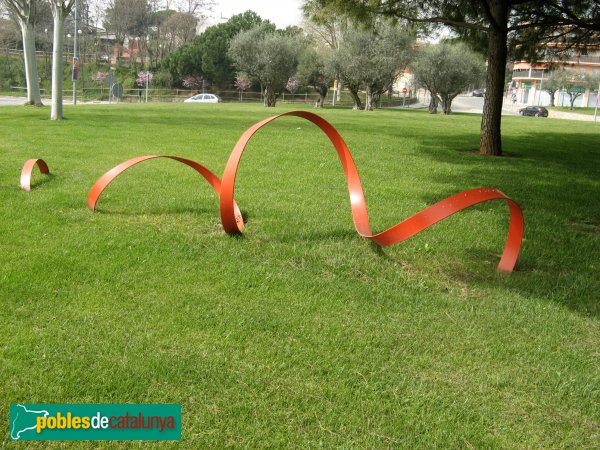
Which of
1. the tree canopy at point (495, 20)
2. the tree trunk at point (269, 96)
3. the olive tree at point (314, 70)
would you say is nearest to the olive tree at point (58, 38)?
the tree canopy at point (495, 20)

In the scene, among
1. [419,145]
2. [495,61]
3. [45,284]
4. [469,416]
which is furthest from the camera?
[419,145]

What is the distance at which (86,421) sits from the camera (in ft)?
9.98

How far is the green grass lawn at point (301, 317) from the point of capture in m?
3.19

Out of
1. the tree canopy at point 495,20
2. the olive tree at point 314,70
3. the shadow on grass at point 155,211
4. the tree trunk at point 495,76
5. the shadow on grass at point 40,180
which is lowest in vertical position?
the shadow on grass at point 155,211

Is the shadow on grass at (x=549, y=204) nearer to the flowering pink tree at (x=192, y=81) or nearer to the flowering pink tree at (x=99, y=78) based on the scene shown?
the flowering pink tree at (x=192, y=81)

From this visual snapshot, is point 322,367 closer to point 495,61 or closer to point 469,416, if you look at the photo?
point 469,416

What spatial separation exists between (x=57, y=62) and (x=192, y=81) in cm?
4858

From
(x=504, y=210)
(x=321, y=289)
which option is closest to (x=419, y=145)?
(x=504, y=210)

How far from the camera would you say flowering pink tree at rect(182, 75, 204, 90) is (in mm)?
63906

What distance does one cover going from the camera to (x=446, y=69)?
46.4 m

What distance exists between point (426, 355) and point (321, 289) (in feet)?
3.92

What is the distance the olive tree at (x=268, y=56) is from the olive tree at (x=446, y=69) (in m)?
10.4

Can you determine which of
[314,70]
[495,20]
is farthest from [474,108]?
[495,20]

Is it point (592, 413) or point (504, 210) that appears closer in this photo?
point (592, 413)
